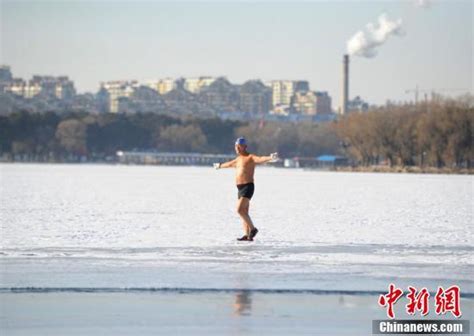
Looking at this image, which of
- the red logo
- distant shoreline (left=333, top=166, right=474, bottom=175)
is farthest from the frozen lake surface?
distant shoreline (left=333, top=166, right=474, bottom=175)

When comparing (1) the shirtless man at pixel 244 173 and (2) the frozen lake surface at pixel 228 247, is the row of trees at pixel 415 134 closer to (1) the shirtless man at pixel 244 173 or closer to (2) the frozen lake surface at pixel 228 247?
(2) the frozen lake surface at pixel 228 247

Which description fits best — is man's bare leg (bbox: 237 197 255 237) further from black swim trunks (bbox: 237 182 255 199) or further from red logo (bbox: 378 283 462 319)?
red logo (bbox: 378 283 462 319)

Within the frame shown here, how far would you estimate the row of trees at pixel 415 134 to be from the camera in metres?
128

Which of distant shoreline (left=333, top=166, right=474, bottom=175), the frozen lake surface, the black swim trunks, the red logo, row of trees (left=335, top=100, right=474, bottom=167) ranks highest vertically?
row of trees (left=335, top=100, right=474, bottom=167)

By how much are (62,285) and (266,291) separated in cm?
220

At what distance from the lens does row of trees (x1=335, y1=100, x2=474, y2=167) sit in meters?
128

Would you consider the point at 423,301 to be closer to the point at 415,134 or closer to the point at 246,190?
the point at 246,190

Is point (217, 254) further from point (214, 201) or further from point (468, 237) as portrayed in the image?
point (214, 201)

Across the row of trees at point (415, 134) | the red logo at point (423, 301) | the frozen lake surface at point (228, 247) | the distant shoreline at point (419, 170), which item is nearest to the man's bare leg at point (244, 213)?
the frozen lake surface at point (228, 247)

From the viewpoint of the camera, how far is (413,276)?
15.2 meters

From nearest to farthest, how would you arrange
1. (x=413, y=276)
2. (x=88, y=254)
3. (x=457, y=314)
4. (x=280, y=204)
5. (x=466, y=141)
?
(x=457, y=314) < (x=413, y=276) < (x=88, y=254) < (x=280, y=204) < (x=466, y=141)

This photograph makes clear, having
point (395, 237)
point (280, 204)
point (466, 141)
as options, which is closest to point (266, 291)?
point (395, 237)

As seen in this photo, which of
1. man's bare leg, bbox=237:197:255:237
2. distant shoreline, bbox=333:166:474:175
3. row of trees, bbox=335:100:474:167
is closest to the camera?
man's bare leg, bbox=237:197:255:237

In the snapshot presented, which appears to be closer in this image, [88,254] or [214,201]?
[88,254]
